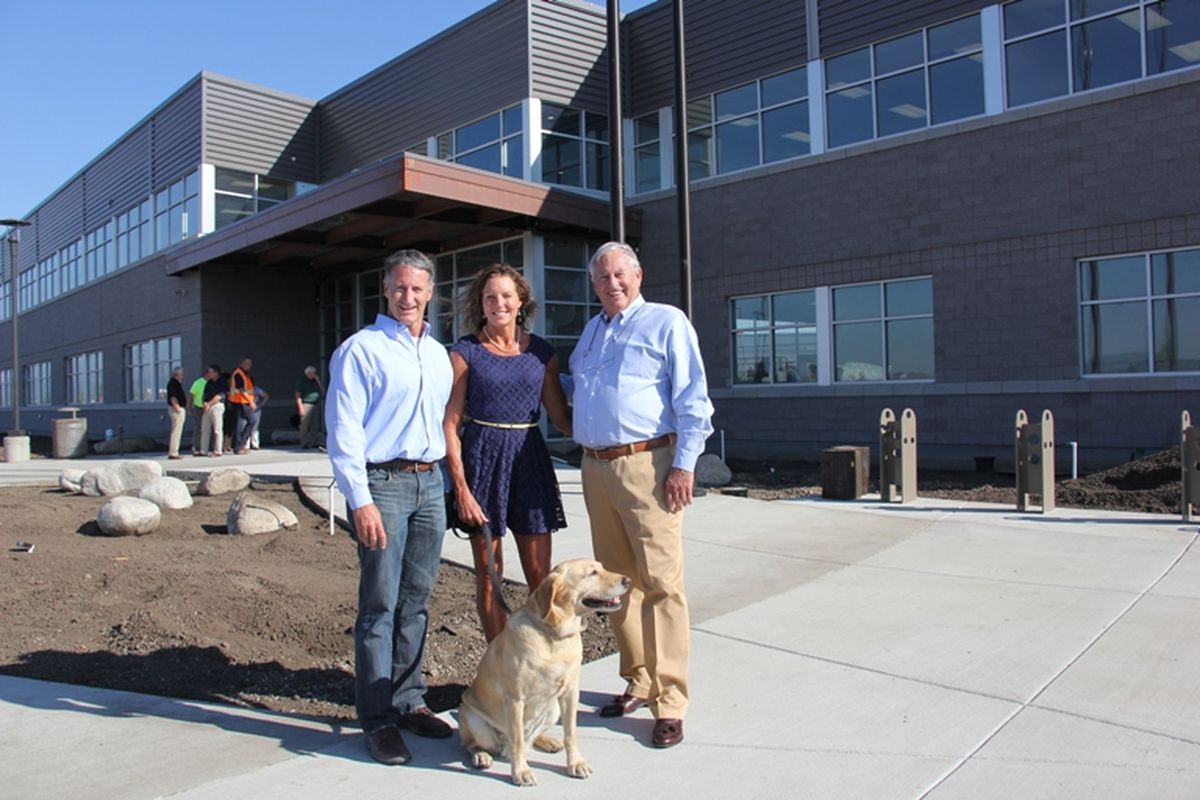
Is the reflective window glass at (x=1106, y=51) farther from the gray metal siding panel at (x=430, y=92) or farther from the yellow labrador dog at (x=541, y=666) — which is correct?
the yellow labrador dog at (x=541, y=666)

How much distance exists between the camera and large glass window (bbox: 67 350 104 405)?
28.9 meters

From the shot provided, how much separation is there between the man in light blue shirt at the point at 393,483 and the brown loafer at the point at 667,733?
89 cm

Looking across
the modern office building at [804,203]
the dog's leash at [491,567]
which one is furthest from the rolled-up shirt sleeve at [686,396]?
the modern office building at [804,203]

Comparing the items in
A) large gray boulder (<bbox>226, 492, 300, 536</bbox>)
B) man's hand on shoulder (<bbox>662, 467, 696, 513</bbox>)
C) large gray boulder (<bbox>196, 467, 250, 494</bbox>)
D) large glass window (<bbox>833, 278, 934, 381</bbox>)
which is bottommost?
large gray boulder (<bbox>226, 492, 300, 536</bbox>)

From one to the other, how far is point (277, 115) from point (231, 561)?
782 inches

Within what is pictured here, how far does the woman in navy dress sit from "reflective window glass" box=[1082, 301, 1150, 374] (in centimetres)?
1153

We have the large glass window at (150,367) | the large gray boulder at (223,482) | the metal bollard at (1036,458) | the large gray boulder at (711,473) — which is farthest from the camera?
the large glass window at (150,367)

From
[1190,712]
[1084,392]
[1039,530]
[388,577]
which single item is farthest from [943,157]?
[388,577]

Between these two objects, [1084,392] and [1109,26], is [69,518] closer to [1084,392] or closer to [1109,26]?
[1084,392]

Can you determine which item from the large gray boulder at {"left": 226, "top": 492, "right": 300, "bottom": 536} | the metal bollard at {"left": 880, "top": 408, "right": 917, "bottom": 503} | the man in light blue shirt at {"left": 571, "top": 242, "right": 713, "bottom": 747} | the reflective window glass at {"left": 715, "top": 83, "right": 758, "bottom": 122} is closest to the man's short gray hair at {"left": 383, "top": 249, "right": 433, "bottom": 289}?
the man in light blue shirt at {"left": 571, "top": 242, "right": 713, "bottom": 747}

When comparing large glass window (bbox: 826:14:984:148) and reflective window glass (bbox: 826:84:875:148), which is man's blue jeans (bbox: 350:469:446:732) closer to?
large glass window (bbox: 826:14:984:148)

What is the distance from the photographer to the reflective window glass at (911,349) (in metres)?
14.8

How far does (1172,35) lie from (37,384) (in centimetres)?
3773

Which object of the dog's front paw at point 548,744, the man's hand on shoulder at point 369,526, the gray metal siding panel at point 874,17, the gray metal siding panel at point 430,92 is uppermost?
the gray metal siding panel at point 430,92
